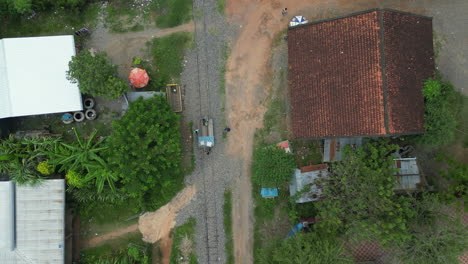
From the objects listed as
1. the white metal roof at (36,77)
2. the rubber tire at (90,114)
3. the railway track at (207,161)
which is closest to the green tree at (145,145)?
the railway track at (207,161)

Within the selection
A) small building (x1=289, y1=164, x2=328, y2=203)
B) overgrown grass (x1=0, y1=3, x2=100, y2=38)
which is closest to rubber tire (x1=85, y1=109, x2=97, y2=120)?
overgrown grass (x1=0, y1=3, x2=100, y2=38)

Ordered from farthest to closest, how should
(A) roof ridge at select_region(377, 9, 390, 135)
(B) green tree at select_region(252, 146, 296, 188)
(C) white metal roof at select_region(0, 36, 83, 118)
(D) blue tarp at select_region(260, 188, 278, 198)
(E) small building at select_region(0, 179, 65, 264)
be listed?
(D) blue tarp at select_region(260, 188, 278, 198) → (E) small building at select_region(0, 179, 65, 264) → (C) white metal roof at select_region(0, 36, 83, 118) → (B) green tree at select_region(252, 146, 296, 188) → (A) roof ridge at select_region(377, 9, 390, 135)

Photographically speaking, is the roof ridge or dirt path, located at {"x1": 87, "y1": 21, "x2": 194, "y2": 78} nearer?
the roof ridge

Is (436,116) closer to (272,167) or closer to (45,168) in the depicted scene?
(272,167)

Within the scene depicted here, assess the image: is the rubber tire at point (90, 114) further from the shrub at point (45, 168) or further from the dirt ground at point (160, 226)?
the dirt ground at point (160, 226)

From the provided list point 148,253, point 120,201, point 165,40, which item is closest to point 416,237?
point 148,253

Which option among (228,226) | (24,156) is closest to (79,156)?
(24,156)

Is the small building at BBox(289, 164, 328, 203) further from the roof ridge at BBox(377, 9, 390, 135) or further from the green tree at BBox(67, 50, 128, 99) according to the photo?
the green tree at BBox(67, 50, 128, 99)
